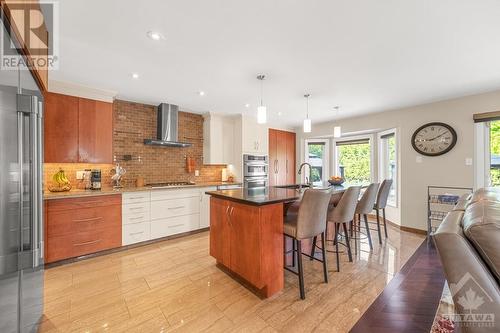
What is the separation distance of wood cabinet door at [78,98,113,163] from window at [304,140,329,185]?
468 centimetres

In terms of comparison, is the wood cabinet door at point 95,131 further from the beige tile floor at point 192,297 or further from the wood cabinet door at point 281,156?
the wood cabinet door at point 281,156

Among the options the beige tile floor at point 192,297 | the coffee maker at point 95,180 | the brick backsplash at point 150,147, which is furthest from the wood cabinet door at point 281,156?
the coffee maker at point 95,180

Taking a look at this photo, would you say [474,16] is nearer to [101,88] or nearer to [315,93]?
[315,93]

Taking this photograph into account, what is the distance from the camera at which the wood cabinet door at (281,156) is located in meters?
5.70

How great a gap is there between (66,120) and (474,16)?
176 inches

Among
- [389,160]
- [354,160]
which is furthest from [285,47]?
[354,160]

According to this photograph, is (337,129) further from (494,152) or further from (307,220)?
(494,152)

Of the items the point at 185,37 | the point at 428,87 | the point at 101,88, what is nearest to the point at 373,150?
the point at 428,87

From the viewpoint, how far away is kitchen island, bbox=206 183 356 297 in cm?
195

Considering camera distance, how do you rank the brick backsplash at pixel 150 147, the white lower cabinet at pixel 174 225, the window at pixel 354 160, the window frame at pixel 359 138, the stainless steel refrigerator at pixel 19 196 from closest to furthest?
the stainless steel refrigerator at pixel 19 196, the white lower cabinet at pixel 174 225, the brick backsplash at pixel 150 147, the window frame at pixel 359 138, the window at pixel 354 160

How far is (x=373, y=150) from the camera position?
16.8ft

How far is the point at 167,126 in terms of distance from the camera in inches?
156

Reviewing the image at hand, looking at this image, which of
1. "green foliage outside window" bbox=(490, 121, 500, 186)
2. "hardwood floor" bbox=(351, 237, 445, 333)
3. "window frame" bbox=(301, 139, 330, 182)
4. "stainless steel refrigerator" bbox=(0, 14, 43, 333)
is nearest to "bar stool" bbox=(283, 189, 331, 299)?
"hardwood floor" bbox=(351, 237, 445, 333)

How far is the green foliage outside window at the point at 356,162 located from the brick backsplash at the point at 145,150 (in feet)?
12.2
